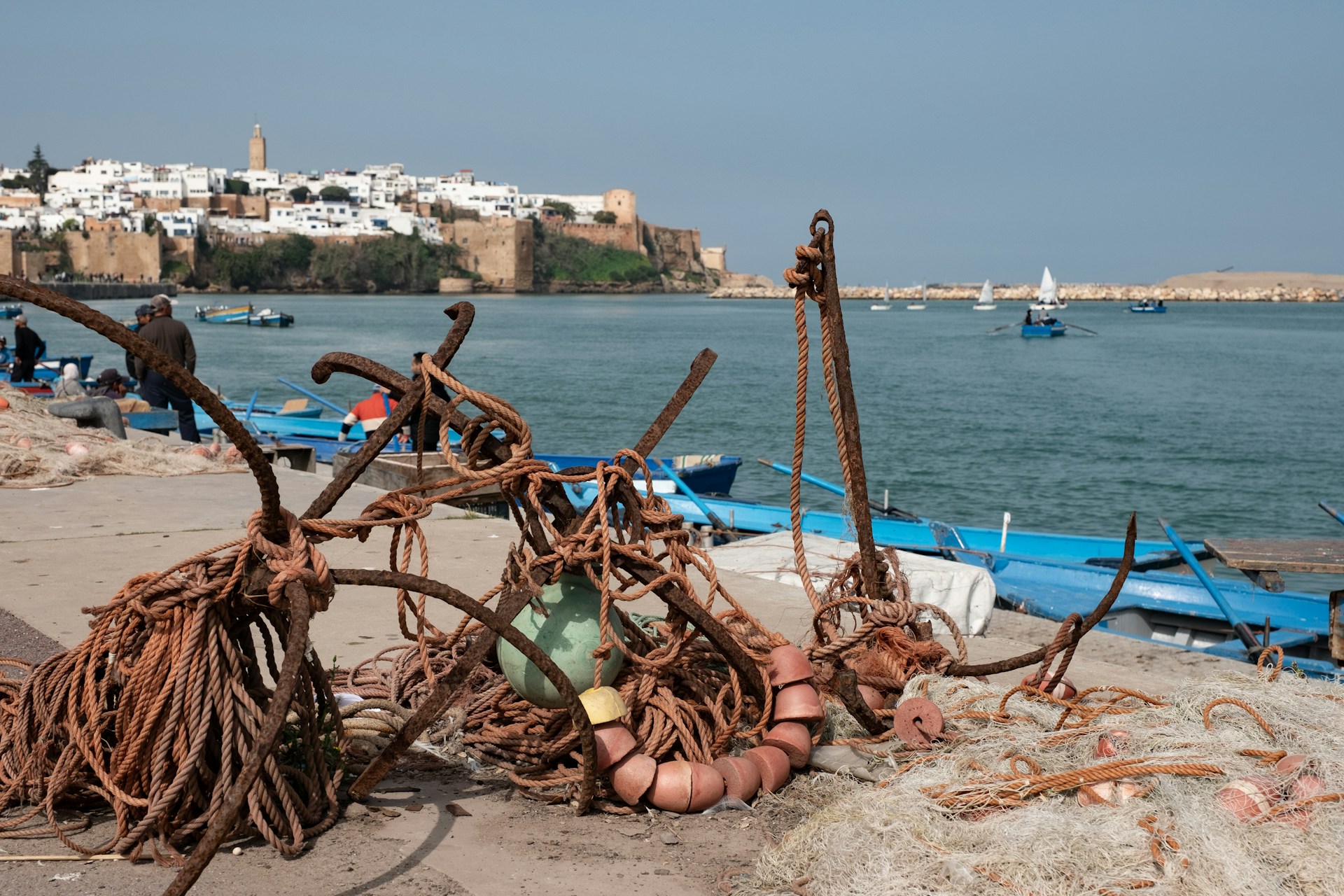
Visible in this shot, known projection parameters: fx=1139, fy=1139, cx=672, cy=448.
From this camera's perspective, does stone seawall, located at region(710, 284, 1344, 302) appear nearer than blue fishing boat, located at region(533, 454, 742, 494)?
No

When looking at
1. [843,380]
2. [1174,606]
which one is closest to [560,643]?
[843,380]

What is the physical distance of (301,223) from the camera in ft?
443

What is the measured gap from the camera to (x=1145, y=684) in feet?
15.4

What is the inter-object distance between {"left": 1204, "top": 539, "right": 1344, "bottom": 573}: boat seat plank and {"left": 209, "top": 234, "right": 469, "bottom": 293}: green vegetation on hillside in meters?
122

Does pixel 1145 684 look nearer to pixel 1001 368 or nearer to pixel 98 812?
pixel 98 812

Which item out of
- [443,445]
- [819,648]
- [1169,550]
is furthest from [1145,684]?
[1169,550]

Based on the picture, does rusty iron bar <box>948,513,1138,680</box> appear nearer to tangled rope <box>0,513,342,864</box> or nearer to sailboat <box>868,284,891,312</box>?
tangled rope <box>0,513,342,864</box>

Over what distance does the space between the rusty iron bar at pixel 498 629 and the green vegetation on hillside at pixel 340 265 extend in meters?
124

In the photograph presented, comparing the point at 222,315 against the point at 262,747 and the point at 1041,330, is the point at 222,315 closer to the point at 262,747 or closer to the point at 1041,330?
the point at 1041,330

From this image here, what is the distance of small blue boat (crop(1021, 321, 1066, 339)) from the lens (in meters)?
71.9

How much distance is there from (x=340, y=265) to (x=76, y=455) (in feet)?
403

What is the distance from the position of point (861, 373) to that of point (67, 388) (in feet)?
117

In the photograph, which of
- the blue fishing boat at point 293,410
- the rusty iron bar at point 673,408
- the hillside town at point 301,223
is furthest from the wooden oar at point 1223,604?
the hillside town at point 301,223

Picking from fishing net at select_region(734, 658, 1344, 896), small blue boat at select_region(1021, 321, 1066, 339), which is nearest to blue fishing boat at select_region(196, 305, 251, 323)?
small blue boat at select_region(1021, 321, 1066, 339)
